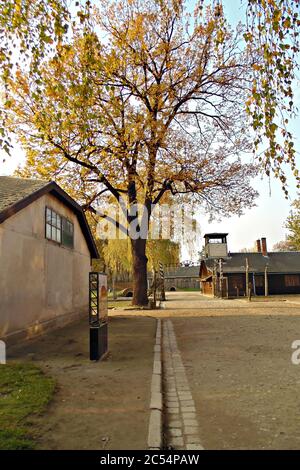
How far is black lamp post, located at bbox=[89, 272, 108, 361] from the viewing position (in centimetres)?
889

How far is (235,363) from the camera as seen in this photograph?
8.55 m

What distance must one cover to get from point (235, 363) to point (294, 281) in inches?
1573

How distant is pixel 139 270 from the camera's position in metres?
25.6

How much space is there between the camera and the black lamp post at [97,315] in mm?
8891

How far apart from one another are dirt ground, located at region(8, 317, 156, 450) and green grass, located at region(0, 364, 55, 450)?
16cm

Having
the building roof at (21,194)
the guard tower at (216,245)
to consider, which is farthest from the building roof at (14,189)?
the guard tower at (216,245)

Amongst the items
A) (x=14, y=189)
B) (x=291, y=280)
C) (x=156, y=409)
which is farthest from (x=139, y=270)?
(x=291, y=280)

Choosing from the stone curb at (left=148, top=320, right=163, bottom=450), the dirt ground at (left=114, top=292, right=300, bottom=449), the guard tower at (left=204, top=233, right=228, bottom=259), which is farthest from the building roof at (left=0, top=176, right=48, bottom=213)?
the guard tower at (left=204, top=233, right=228, bottom=259)

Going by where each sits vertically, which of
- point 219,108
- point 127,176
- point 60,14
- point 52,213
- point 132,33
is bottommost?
point 52,213

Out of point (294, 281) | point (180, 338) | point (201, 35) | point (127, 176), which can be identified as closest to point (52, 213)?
point (180, 338)

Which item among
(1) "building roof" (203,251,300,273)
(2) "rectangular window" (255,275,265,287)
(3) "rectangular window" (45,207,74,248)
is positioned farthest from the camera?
(2) "rectangular window" (255,275,265,287)

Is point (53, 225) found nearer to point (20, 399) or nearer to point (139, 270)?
point (20, 399)

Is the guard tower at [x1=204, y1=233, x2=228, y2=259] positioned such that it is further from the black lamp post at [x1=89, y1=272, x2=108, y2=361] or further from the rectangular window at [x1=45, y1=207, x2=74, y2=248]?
the black lamp post at [x1=89, y1=272, x2=108, y2=361]
